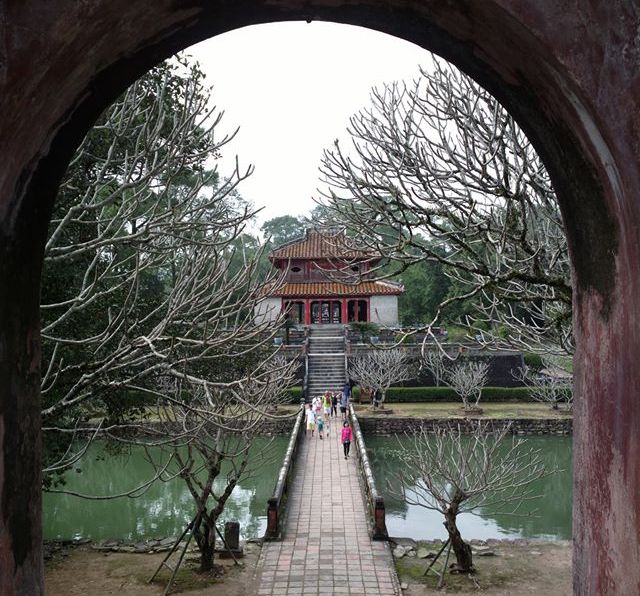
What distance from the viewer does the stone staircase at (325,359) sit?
94.2ft

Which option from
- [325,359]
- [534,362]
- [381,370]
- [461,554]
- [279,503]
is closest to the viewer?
[461,554]

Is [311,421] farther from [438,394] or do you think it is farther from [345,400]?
[438,394]

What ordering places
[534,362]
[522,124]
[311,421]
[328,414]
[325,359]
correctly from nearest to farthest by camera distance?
1. [522,124]
2. [311,421]
3. [328,414]
4. [534,362]
5. [325,359]

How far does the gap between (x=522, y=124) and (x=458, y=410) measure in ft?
76.5

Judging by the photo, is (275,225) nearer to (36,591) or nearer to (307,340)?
(307,340)

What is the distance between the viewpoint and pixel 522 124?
9.86 feet

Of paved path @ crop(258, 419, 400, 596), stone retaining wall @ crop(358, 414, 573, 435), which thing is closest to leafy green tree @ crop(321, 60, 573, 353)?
paved path @ crop(258, 419, 400, 596)

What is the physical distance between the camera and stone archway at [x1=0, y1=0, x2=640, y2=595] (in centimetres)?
229

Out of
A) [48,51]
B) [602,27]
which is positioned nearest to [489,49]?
[602,27]

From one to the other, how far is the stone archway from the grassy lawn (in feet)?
70.7

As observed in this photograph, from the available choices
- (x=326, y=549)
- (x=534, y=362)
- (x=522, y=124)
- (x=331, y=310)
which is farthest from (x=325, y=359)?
(x=522, y=124)

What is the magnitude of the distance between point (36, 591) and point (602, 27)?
10.1 ft

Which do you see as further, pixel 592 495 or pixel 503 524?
pixel 503 524

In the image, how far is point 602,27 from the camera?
2.30 meters
